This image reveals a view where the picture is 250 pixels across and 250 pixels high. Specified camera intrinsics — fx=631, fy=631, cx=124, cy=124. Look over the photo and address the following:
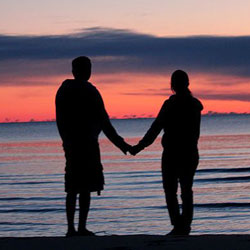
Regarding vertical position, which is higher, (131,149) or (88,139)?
(88,139)

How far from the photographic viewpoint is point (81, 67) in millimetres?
6758

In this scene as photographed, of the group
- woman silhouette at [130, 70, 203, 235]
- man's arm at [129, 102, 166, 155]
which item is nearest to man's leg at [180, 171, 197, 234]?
woman silhouette at [130, 70, 203, 235]

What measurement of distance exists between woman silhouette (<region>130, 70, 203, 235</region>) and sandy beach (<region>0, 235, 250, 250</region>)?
1219 millimetres

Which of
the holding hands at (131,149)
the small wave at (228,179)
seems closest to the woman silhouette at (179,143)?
the holding hands at (131,149)

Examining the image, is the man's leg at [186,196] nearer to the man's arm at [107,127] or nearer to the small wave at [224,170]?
the man's arm at [107,127]

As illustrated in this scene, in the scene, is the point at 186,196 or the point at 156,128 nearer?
the point at 186,196

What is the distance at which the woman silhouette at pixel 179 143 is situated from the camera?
7.07 meters

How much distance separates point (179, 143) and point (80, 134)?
45.1 inches

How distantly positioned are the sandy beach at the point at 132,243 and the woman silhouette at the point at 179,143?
122 centimetres

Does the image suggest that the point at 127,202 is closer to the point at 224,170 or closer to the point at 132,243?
the point at 224,170

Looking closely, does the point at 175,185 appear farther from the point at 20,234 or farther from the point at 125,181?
the point at 125,181

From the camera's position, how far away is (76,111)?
6.82 m

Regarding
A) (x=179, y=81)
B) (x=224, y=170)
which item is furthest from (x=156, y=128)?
(x=224, y=170)

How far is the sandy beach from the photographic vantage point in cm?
545
